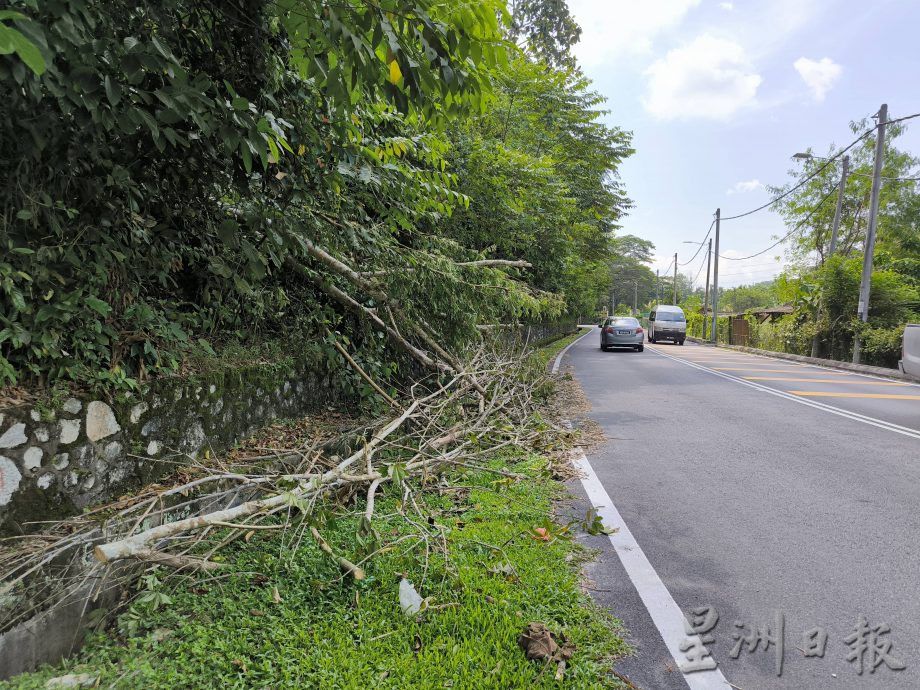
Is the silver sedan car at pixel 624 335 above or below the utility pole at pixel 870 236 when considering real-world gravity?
below


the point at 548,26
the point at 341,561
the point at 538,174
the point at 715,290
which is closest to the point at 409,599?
the point at 341,561

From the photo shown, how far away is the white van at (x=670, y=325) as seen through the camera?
94.8ft

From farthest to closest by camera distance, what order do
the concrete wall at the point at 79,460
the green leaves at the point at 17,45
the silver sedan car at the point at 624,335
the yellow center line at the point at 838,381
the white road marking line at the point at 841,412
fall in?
the silver sedan car at the point at 624,335 → the yellow center line at the point at 838,381 → the white road marking line at the point at 841,412 → the concrete wall at the point at 79,460 → the green leaves at the point at 17,45

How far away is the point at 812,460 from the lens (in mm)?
5188

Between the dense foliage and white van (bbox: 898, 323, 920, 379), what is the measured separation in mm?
12367

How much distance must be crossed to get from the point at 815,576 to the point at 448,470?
2.58 meters

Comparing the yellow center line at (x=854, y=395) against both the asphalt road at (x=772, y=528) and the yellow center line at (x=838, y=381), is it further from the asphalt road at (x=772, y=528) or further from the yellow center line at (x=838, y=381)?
the yellow center line at (x=838, y=381)

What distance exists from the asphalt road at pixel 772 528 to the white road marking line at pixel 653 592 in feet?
0.14

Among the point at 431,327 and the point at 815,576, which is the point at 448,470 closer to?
the point at 431,327

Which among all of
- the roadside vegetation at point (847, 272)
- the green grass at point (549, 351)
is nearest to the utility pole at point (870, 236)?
the roadside vegetation at point (847, 272)

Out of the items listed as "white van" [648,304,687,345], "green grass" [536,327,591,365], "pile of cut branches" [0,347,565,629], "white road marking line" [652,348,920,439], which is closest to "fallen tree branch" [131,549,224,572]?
"pile of cut branches" [0,347,565,629]

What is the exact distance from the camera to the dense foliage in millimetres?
2273

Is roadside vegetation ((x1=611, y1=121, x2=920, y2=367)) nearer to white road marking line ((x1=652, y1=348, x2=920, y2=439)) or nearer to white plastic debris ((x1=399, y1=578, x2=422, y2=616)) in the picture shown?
white road marking line ((x1=652, y1=348, x2=920, y2=439))

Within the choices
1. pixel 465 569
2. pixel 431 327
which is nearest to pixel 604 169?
pixel 431 327
